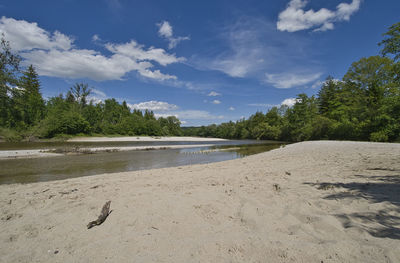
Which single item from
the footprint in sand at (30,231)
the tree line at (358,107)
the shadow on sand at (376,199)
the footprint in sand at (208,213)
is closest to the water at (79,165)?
the footprint in sand at (30,231)

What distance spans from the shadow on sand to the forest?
10.2 meters

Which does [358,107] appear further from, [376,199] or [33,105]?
[33,105]

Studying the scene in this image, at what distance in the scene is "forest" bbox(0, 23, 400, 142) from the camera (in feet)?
61.2

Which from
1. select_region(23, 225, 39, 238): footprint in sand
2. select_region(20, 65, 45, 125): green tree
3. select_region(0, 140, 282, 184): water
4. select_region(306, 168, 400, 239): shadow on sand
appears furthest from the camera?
select_region(20, 65, 45, 125): green tree

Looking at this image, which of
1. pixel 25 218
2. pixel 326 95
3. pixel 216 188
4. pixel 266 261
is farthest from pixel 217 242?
pixel 326 95

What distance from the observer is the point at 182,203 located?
12.3 feet

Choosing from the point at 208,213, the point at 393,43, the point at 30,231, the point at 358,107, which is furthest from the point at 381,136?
the point at 30,231

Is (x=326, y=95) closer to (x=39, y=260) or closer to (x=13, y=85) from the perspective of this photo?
(x=39, y=260)

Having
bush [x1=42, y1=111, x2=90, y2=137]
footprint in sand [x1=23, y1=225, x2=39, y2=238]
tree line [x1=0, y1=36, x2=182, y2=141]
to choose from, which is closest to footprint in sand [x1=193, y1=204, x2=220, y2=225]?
footprint in sand [x1=23, y1=225, x2=39, y2=238]

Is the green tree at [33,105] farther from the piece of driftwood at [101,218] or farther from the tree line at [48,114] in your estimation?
the piece of driftwood at [101,218]

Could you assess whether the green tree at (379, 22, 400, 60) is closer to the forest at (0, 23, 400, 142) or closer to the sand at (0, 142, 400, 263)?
the forest at (0, 23, 400, 142)

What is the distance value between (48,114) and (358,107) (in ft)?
233

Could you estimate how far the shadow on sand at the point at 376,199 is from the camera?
2.31 m

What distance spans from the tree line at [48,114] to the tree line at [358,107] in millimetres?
32715
